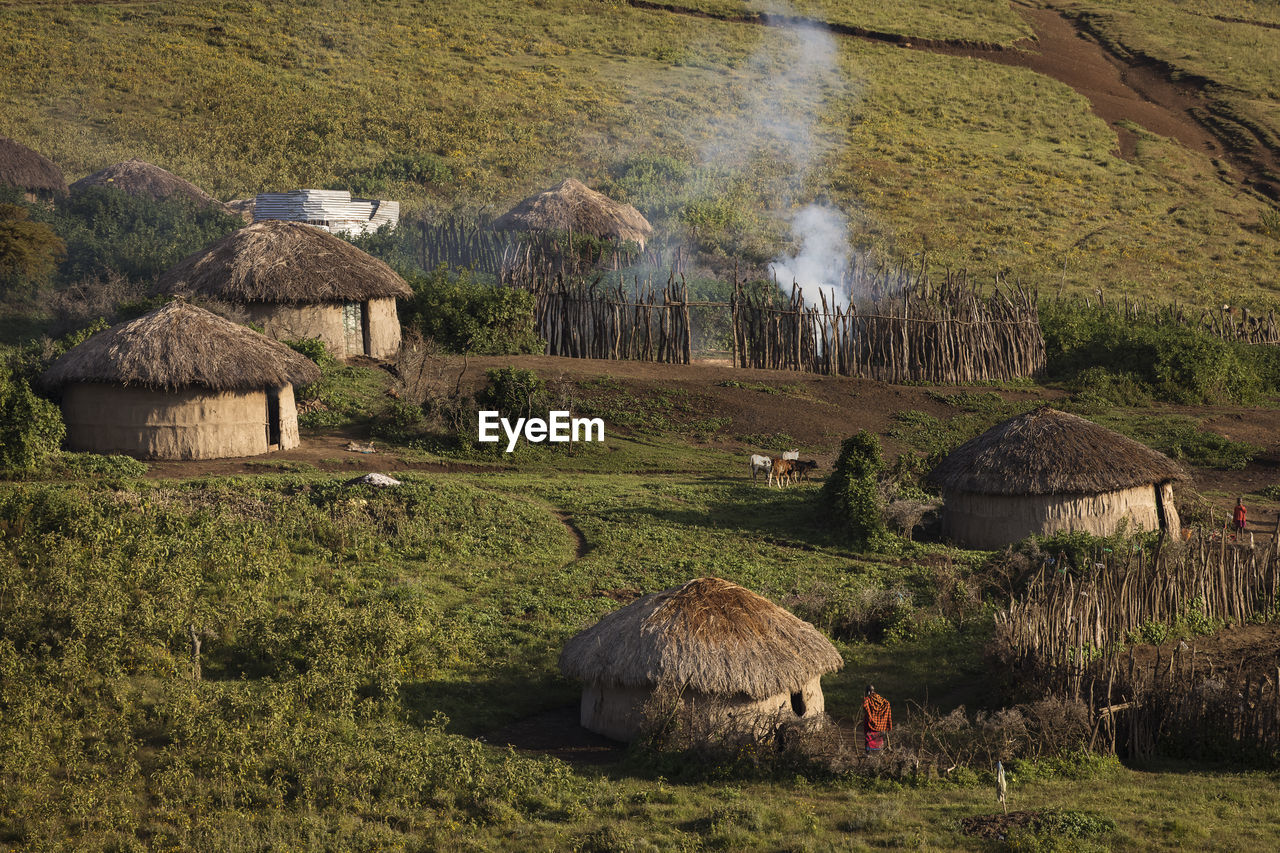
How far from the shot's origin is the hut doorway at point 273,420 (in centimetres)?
2317

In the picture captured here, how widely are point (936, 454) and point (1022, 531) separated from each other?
341 cm

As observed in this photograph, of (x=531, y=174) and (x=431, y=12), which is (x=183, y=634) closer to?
(x=531, y=174)

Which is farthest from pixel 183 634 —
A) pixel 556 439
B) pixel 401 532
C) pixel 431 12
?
pixel 431 12

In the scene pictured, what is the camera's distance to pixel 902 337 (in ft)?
99.6

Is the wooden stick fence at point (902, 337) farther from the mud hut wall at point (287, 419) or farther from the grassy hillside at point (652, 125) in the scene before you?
the grassy hillside at point (652, 125)

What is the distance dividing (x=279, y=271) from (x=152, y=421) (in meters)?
6.94

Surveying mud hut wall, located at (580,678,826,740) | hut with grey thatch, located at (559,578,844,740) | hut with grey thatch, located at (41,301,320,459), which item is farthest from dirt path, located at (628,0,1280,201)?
mud hut wall, located at (580,678,826,740)

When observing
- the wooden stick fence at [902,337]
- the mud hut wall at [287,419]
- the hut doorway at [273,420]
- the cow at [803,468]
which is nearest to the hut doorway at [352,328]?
the mud hut wall at [287,419]

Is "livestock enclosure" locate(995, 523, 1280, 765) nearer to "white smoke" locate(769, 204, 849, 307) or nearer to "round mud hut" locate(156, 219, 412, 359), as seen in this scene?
"white smoke" locate(769, 204, 849, 307)

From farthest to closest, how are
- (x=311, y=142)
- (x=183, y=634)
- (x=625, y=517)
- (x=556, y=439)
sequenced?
(x=311, y=142)
(x=556, y=439)
(x=625, y=517)
(x=183, y=634)

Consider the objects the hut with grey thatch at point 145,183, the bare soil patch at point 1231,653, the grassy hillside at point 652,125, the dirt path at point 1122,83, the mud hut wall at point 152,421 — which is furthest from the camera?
the dirt path at point 1122,83

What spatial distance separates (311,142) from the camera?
52.3 m

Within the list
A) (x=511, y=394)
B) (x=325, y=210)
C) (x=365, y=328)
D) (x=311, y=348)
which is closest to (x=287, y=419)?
(x=311, y=348)

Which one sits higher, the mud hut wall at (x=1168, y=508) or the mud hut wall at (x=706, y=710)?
the mud hut wall at (x=1168, y=508)
